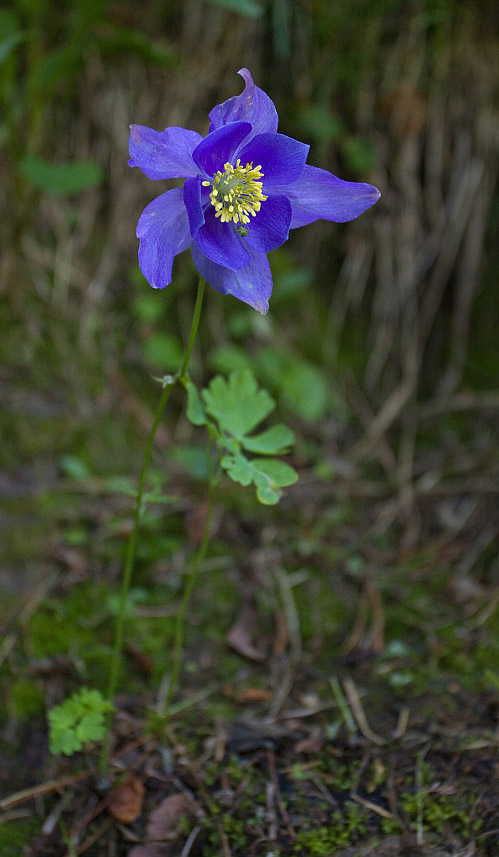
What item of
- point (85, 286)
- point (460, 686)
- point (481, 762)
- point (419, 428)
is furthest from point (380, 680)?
point (85, 286)

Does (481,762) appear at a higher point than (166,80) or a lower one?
lower

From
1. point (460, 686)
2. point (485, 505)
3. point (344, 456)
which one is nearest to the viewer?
point (460, 686)

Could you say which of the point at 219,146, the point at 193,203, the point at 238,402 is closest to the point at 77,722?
the point at 238,402

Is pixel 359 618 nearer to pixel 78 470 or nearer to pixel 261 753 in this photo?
pixel 261 753

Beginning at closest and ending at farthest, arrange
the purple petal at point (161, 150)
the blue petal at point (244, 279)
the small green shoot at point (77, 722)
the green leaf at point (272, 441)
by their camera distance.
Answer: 1. the purple petal at point (161, 150)
2. the blue petal at point (244, 279)
3. the small green shoot at point (77, 722)
4. the green leaf at point (272, 441)

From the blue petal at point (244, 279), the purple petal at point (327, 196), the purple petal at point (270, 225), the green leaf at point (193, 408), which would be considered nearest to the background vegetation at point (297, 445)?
the green leaf at point (193, 408)

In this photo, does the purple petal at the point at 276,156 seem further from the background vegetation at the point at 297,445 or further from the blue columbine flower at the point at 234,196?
the background vegetation at the point at 297,445

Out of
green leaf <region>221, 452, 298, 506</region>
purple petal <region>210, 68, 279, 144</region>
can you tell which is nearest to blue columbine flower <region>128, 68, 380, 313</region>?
purple petal <region>210, 68, 279, 144</region>
